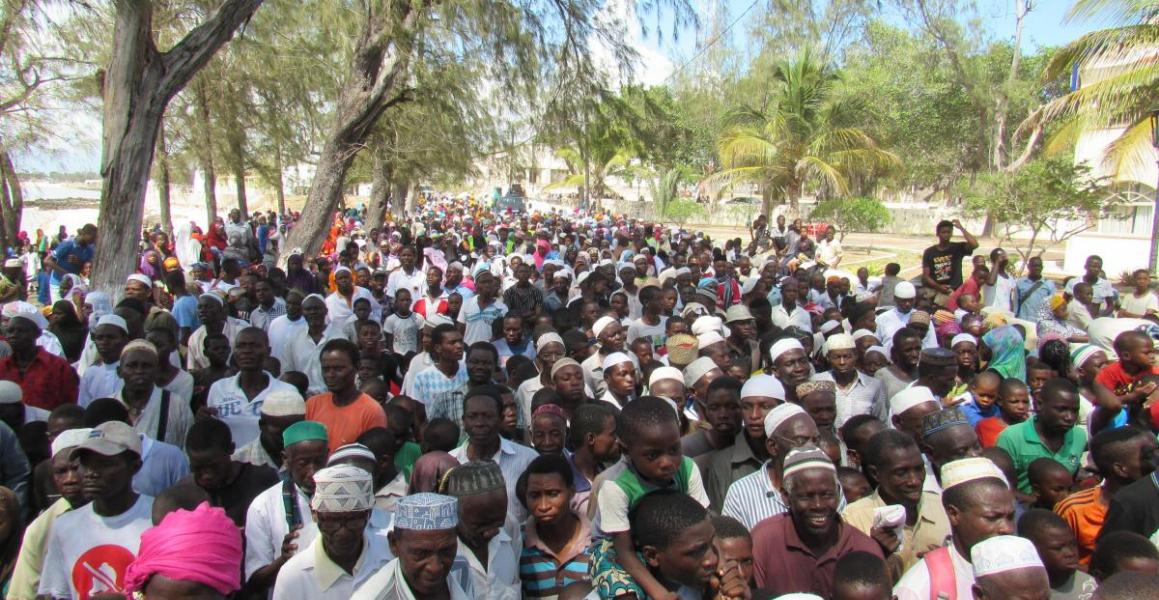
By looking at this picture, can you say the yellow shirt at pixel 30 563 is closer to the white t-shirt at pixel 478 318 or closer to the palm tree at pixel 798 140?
the white t-shirt at pixel 478 318

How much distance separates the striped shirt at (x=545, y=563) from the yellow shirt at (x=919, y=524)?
1130mm

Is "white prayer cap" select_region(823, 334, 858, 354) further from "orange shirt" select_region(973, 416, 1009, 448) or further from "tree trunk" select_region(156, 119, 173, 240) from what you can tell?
"tree trunk" select_region(156, 119, 173, 240)

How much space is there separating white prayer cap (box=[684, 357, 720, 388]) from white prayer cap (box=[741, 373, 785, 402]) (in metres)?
1.16

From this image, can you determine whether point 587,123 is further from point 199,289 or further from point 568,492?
point 568,492

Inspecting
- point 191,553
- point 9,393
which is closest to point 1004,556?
point 191,553

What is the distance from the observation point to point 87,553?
3.06 m

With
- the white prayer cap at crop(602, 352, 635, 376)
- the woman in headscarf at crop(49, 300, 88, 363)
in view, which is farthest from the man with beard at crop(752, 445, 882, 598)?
the woman in headscarf at crop(49, 300, 88, 363)

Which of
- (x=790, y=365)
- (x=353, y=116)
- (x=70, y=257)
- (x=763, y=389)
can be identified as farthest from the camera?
(x=353, y=116)

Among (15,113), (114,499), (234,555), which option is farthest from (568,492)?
(15,113)

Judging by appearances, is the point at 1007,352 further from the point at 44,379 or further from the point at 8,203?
the point at 8,203

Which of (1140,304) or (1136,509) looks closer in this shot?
(1136,509)

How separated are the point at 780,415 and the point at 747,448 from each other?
52 centimetres

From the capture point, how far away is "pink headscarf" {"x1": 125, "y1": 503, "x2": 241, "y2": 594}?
2395mm

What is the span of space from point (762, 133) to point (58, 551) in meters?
21.2
